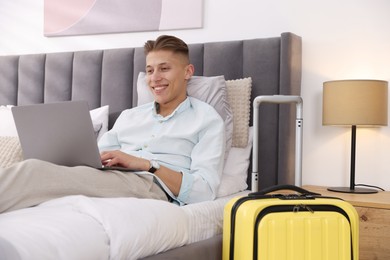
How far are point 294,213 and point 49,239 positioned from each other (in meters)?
0.74

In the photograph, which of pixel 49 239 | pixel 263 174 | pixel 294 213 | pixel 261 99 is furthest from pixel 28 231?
pixel 263 174

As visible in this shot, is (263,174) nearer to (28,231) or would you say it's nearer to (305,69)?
(305,69)

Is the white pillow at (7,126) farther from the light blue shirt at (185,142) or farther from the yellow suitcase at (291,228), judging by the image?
A: the yellow suitcase at (291,228)

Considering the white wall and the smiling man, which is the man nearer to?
the smiling man

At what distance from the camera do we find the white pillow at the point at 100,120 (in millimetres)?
2631

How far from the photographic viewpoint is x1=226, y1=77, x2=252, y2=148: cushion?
2.40 meters

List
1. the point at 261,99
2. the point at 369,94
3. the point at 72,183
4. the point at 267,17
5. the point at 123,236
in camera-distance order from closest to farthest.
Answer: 1. the point at 123,236
2. the point at 72,183
3. the point at 261,99
4. the point at 369,94
5. the point at 267,17

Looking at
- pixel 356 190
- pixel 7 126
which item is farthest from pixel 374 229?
pixel 7 126

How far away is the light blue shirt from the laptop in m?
0.36

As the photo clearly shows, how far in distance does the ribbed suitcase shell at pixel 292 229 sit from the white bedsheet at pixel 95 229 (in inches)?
6.7

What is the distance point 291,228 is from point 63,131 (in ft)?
2.58

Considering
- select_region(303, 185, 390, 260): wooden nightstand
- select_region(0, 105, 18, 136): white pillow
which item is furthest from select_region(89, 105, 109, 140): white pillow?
select_region(303, 185, 390, 260): wooden nightstand

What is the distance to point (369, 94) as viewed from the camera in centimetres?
224

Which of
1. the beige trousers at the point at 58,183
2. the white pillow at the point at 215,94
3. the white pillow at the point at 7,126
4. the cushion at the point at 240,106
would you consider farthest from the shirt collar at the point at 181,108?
the white pillow at the point at 7,126
